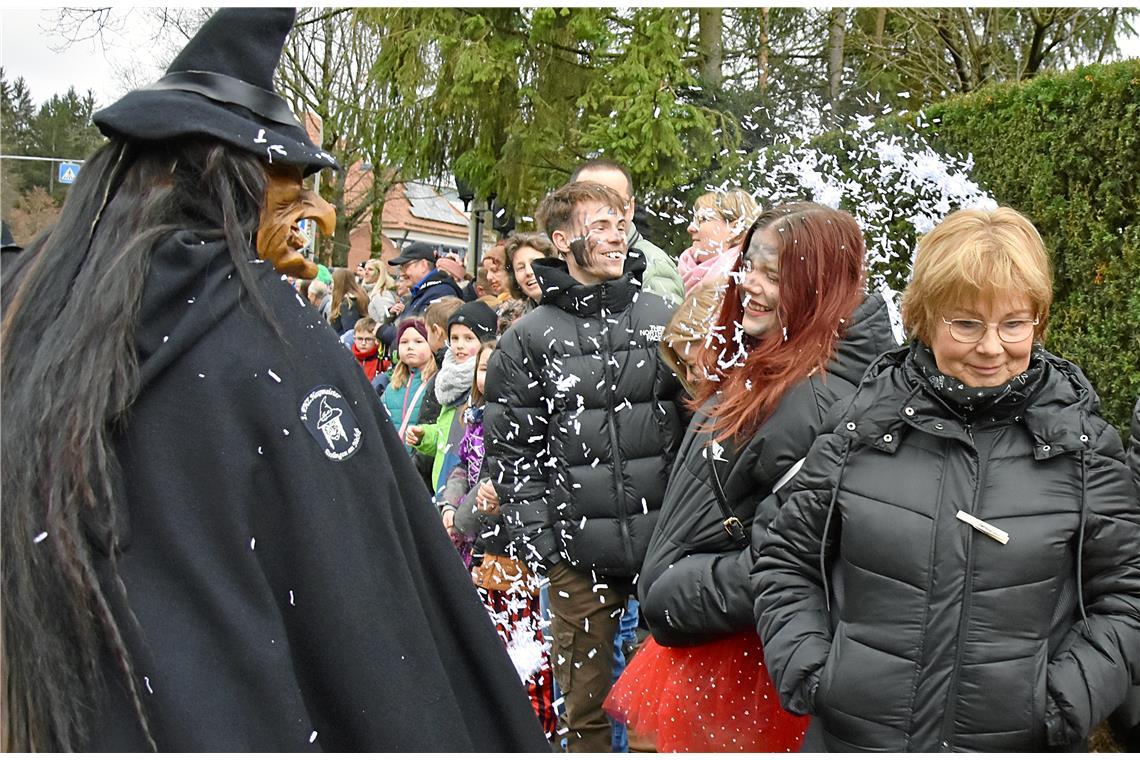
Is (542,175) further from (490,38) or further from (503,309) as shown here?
(503,309)

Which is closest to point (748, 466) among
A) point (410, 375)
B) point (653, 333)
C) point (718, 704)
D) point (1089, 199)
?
point (718, 704)

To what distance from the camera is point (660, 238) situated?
10164 mm

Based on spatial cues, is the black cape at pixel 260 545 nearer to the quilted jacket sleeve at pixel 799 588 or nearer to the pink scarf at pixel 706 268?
the quilted jacket sleeve at pixel 799 588

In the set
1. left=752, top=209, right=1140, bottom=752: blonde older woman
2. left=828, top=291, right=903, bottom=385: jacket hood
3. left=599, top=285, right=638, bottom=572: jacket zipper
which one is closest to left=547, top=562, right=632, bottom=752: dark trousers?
left=599, top=285, right=638, bottom=572: jacket zipper

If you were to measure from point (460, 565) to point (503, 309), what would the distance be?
443cm

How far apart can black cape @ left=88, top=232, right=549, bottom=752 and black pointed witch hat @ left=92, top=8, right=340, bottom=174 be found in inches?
7.6

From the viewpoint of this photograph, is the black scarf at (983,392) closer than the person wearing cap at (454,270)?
Yes

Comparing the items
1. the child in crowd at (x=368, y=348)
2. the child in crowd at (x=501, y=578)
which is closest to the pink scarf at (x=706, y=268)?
the child in crowd at (x=501, y=578)

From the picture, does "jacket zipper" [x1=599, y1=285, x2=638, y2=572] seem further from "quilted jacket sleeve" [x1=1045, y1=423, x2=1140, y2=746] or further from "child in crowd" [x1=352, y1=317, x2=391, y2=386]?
"child in crowd" [x1=352, y1=317, x2=391, y2=386]

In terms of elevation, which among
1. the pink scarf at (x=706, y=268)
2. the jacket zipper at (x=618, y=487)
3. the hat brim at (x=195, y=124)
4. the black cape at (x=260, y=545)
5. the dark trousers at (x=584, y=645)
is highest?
the hat brim at (x=195, y=124)

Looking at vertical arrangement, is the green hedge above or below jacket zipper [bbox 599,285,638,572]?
above

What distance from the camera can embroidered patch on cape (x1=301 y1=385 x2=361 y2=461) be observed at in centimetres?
202

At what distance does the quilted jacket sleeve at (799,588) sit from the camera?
2.72 metres

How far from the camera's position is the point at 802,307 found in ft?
11.0
